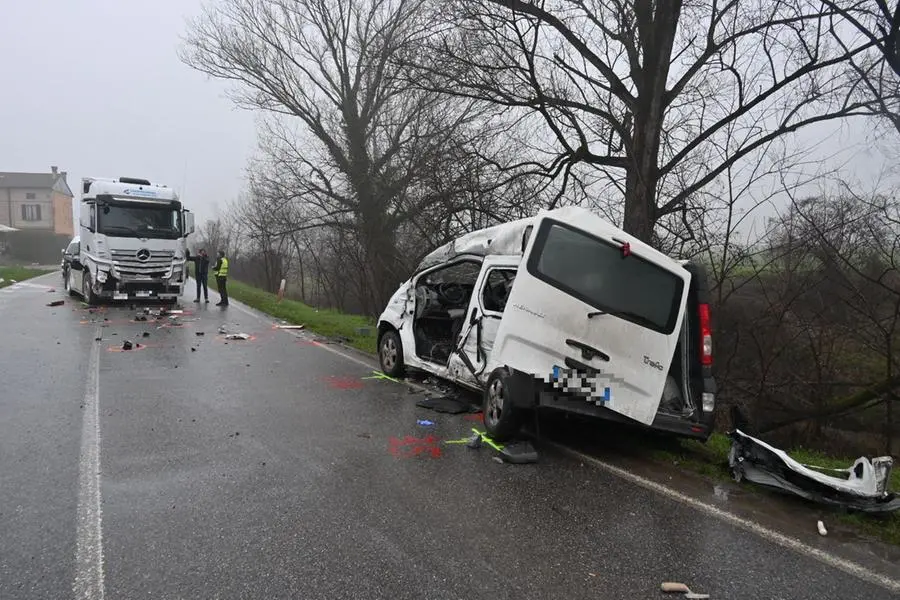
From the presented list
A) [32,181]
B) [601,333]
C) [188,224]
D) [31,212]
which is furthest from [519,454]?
[32,181]

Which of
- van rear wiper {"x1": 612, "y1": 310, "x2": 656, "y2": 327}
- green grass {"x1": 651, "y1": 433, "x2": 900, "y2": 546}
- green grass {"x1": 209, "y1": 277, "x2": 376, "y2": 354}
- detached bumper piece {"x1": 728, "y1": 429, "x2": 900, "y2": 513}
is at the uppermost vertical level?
van rear wiper {"x1": 612, "y1": 310, "x2": 656, "y2": 327}

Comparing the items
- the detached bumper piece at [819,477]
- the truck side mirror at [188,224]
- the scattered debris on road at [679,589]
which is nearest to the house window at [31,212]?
the truck side mirror at [188,224]

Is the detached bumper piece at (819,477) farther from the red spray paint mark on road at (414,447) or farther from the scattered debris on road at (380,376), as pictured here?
the scattered debris on road at (380,376)

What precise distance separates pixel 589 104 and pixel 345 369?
6.68m

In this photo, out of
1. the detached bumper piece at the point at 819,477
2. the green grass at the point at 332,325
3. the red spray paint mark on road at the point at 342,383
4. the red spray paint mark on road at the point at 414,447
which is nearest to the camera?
the detached bumper piece at the point at 819,477

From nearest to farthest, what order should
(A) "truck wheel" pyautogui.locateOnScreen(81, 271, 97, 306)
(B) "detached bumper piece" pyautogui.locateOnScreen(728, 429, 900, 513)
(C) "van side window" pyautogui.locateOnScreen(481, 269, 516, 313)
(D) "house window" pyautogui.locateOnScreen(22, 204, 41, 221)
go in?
(B) "detached bumper piece" pyautogui.locateOnScreen(728, 429, 900, 513) → (C) "van side window" pyautogui.locateOnScreen(481, 269, 516, 313) → (A) "truck wheel" pyautogui.locateOnScreen(81, 271, 97, 306) → (D) "house window" pyautogui.locateOnScreen(22, 204, 41, 221)

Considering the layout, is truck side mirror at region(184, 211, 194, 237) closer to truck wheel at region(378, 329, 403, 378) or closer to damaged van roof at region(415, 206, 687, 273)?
truck wheel at region(378, 329, 403, 378)

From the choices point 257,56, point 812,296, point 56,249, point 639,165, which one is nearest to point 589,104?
point 639,165

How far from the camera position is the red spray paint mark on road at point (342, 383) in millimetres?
7793

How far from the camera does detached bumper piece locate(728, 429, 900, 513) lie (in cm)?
409

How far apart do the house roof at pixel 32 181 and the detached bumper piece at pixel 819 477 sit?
93.4 m

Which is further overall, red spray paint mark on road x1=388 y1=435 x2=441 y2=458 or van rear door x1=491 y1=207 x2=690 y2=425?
red spray paint mark on road x1=388 y1=435 x2=441 y2=458

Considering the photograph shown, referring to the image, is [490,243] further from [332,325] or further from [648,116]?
[332,325]

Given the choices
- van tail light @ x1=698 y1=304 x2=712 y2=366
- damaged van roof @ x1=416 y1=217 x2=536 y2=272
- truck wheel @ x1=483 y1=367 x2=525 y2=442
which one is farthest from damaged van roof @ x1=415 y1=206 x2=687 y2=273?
truck wheel @ x1=483 y1=367 x2=525 y2=442
